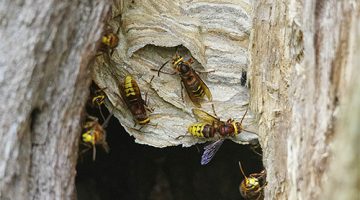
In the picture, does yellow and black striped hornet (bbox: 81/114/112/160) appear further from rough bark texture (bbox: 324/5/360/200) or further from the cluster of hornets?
rough bark texture (bbox: 324/5/360/200)

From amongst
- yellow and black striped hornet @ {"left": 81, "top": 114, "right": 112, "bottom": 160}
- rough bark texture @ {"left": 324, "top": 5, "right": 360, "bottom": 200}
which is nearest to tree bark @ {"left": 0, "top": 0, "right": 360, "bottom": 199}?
rough bark texture @ {"left": 324, "top": 5, "right": 360, "bottom": 200}

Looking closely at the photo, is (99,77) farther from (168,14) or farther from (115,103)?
(168,14)

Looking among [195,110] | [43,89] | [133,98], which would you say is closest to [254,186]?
[195,110]

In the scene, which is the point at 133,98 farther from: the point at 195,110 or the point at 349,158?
the point at 349,158

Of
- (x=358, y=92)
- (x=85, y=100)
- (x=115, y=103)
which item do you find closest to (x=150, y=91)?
(x=115, y=103)

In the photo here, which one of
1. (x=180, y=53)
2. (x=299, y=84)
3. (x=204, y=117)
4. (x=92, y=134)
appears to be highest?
(x=180, y=53)

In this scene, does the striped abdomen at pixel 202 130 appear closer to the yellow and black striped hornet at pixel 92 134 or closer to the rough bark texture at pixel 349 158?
the yellow and black striped hornet at pixel 92 134

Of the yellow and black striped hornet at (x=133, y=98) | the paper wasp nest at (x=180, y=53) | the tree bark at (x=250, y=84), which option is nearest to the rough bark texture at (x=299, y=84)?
the tree bark at (x=250, y=84)
